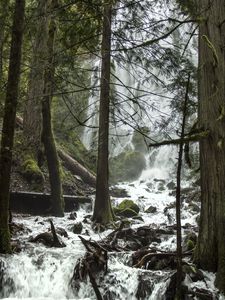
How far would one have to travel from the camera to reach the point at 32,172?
46.0 feet

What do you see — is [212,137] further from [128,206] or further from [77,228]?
[128,206]

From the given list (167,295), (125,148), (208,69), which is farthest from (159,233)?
(125,148)

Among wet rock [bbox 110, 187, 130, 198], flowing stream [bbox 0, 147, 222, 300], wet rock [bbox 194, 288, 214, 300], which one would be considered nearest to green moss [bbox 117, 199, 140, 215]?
wet rock [bbox 110, 187, 130, 198]

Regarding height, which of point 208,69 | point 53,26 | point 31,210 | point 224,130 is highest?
point 53,26

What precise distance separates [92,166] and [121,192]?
1869 mm

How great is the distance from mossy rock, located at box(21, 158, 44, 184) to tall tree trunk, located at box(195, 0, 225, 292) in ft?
27.0

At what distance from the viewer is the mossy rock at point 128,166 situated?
27.3 m

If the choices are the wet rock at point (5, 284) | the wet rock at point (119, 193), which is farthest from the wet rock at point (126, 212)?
the wet rock at point (5, 284)

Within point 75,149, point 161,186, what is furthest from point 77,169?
point 161,186

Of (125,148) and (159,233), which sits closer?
(159,233)

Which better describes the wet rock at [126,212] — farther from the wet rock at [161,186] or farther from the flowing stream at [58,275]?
the wet rock at [161,186]

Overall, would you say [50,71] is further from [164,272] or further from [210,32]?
[164,272]

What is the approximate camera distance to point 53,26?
12.4 meters

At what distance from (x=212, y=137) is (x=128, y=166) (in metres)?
21.7
